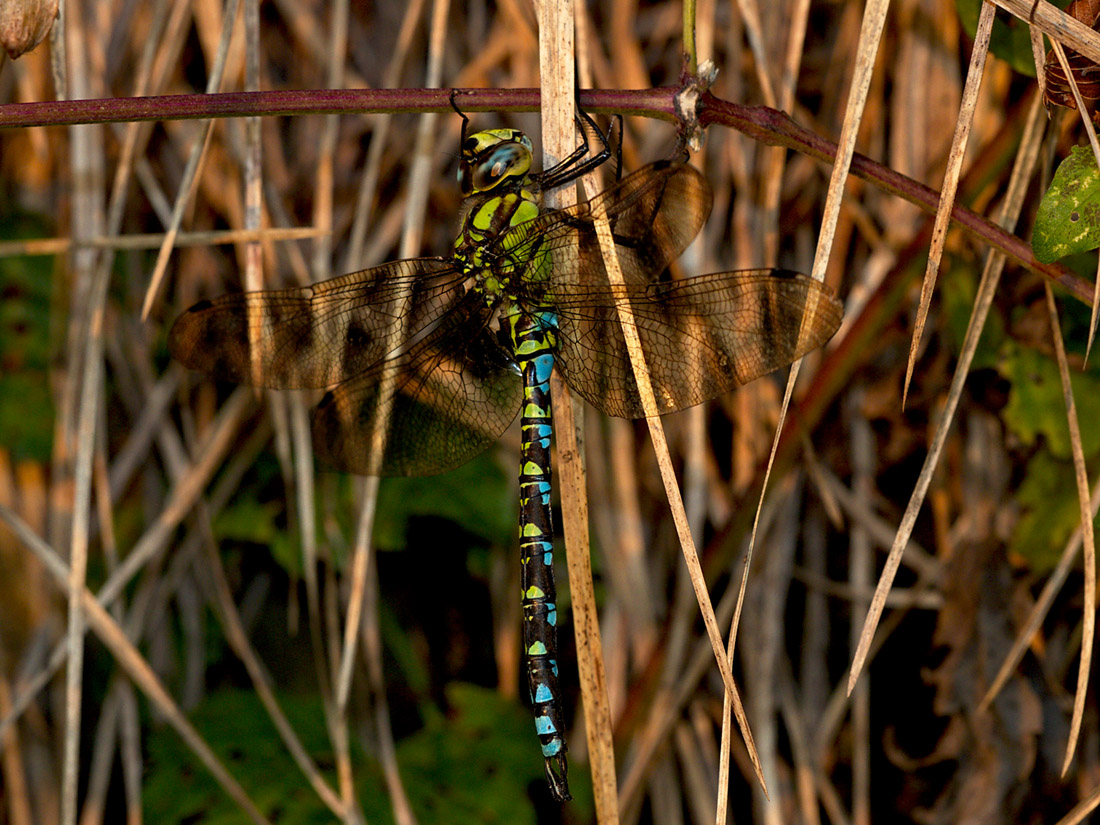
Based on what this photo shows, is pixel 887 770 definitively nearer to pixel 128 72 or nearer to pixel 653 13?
pixel 653 13

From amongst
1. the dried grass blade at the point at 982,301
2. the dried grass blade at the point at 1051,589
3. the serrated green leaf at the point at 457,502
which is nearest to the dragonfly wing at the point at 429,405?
the serrated green leaf at the point at 457,502

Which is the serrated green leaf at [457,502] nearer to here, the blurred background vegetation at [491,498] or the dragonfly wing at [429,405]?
the blurred background vegetation at [491,498]

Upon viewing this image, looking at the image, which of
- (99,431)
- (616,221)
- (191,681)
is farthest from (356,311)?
(191,681)

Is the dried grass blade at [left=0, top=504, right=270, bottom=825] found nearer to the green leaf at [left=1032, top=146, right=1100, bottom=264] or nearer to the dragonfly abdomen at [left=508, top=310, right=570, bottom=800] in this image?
the dragonfly abdomen at [left=508, top=310, right=570, bottom=800]

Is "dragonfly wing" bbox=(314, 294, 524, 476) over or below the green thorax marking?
below

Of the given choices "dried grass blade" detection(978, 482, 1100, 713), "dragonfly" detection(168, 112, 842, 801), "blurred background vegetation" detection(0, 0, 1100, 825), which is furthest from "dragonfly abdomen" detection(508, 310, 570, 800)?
"dried grass blade" detection(978, 482, 1100, 713)

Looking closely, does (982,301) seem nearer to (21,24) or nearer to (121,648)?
(21,24)

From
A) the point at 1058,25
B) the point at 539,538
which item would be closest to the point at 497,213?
the point at 539,538
